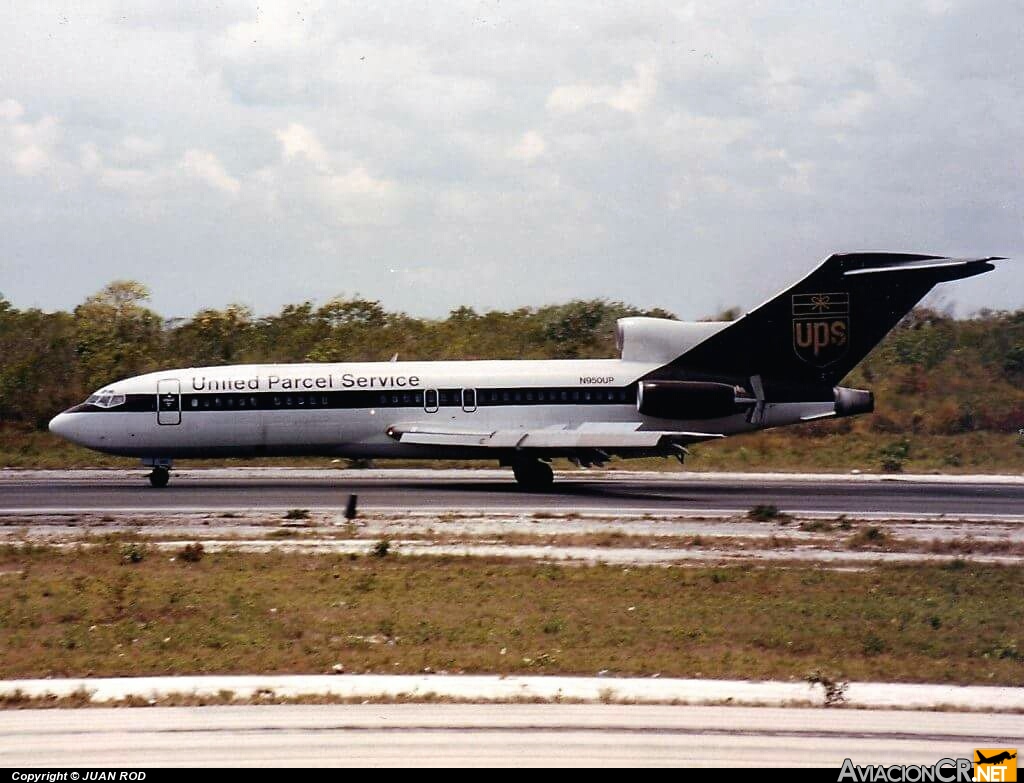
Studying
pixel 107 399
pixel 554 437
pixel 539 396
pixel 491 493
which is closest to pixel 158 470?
pixel 107 399

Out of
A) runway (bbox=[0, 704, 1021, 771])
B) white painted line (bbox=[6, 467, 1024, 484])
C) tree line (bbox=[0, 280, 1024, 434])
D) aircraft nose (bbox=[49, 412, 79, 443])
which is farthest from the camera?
tree line (bbox=[0, 280, 1024, 434])

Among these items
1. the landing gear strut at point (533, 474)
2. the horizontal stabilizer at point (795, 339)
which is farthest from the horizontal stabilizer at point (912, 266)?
the landing gear strut at point (533, 474)

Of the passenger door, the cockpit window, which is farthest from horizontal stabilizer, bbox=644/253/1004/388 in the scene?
the cockpit window

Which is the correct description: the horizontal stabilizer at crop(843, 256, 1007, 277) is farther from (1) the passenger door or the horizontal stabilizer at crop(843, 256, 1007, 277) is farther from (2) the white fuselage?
(1) the passenger door

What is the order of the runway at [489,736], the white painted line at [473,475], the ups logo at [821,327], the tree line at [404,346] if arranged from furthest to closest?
the tree line at [404,346]
the white painted line at [473,475]
the ups logo at [821,327]
the runway at [489,736]

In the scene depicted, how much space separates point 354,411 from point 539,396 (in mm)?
5335

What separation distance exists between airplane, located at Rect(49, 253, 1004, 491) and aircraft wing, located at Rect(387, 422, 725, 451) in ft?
0.28

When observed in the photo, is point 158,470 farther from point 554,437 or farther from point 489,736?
point 489,736

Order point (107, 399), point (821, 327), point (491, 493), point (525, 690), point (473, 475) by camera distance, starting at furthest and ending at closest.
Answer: point (473, 475), point (107, 399), point (821, 327), point (491, 493), point (525, 690)

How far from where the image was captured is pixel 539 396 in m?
33.3

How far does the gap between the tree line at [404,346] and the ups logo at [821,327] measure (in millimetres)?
15268

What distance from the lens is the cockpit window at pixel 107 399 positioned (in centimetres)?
3344

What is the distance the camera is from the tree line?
5141 cm

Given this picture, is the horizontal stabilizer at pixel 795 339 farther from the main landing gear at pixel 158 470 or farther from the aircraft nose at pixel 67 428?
the aircraft nose at pixel 67 428
